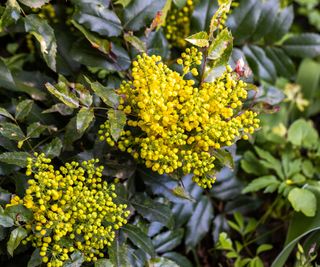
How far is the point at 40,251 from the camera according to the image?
139cm

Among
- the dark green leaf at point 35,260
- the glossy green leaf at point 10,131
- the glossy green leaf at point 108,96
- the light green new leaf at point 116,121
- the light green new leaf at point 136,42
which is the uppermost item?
the light green new leaf at point 136,42

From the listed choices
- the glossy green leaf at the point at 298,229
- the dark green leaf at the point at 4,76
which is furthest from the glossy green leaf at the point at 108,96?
the glossy green leaf at the point at 298,229

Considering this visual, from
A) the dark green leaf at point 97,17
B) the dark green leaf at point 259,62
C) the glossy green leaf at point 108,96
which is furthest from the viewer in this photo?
the dark green leaf at point 259,62

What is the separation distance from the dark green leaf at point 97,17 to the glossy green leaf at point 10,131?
1.35 feet

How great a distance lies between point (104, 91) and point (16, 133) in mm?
311

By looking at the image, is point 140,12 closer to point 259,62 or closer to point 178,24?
point 178,24

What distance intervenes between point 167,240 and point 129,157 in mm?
386

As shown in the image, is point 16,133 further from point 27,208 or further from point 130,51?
point 130,51

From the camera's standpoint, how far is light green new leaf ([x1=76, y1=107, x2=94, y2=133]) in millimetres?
1410

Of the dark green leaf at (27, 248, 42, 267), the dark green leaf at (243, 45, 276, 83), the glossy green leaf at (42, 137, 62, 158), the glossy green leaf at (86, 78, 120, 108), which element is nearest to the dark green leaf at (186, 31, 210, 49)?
the glossy green leaf at (86, 78, 120, 108)

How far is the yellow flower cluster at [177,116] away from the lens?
→ 136 centimetres

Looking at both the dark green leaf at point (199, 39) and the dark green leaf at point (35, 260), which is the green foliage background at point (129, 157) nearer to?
the dark green leaf at point (35, 260)

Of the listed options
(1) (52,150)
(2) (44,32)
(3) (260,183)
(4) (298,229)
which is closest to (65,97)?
(1) (52,150)

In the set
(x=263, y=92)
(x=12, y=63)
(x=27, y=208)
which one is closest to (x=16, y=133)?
(x=27, y=208)
